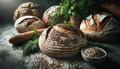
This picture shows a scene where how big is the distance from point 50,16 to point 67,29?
64 centimetres

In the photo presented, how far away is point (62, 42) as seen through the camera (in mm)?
2035

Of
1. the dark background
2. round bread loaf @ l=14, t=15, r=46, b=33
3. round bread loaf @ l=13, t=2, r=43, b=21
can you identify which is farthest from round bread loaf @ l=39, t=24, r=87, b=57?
the dark background

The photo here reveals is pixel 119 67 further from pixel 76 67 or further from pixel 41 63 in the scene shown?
pixel 41 63

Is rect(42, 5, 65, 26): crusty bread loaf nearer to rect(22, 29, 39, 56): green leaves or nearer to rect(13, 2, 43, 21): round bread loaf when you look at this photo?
rect(13, 2, 43, 21): round bread loaf

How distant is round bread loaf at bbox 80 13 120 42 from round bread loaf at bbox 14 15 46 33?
680mm

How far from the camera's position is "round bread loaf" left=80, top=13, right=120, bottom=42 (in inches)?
93.5

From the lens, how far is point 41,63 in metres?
2.04

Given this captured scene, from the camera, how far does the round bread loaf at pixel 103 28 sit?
7.79 ft

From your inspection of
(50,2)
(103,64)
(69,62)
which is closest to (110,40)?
(103,64)

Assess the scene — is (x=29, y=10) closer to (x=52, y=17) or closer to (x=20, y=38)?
(x=52, y=17)

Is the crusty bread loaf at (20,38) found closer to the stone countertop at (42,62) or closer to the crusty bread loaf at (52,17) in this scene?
the stone countertop at (42,62)

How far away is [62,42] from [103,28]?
24.8 inches

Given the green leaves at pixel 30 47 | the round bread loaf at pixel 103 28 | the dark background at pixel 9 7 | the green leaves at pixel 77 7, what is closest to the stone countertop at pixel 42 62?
the green leaves at pixel 30 47

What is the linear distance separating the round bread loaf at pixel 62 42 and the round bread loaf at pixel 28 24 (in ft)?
1.74
